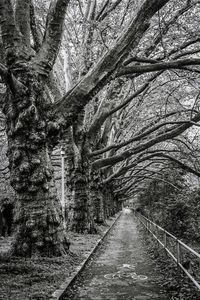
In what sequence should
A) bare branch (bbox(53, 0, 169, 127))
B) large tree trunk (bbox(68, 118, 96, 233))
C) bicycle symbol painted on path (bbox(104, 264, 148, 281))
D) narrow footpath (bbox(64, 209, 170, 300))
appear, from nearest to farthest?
narrow footpath (bbox(64, 209, 170, 300)) → bicycle symbol painted on path (bbox(104, 264, 148, 281)) → bare branch (bbox(53, 0, 169, 127)) → large tree trunk (bbox(68, 118, 96, 233))

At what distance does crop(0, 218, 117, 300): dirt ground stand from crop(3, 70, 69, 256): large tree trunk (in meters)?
0.52

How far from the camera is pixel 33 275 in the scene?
662cm

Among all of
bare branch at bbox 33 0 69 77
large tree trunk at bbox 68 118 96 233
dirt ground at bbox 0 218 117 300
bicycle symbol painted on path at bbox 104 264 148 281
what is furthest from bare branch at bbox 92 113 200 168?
dirt ground at bbox 0 218 117 300

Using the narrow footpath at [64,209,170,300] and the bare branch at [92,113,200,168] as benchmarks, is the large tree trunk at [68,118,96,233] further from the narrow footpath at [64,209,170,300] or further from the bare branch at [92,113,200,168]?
the narrow footpath at [64,209,170,300]

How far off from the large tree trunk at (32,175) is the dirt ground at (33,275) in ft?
1.71

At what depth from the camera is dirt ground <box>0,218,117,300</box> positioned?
17.9 feet

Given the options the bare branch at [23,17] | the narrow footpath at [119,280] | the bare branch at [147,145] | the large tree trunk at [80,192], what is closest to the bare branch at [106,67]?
the bare branch at [23,17]

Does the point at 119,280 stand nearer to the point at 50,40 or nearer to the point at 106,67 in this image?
the point at 106,67

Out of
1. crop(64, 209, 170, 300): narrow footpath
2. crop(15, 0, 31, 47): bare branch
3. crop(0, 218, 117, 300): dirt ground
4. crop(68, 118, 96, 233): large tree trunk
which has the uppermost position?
crop(15, 0, 31, 47): bare branch

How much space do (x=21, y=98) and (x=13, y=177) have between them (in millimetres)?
2030

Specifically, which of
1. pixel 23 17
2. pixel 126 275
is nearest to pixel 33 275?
pixel 126 275

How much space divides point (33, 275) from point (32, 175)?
2.60m

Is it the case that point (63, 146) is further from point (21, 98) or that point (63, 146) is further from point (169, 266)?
point (169, 266)

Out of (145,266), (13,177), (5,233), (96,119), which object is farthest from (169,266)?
(5,233)
